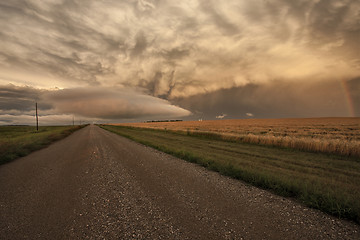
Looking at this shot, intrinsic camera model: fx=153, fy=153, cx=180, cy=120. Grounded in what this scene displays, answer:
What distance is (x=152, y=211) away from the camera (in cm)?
409

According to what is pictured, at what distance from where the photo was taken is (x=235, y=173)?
719 centimetres

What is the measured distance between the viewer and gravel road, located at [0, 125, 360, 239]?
→ 3297mm

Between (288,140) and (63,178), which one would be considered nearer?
(63,178)

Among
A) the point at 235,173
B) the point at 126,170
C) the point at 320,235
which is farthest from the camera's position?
the point at 126,170

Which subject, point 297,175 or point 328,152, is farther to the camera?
point 328,152

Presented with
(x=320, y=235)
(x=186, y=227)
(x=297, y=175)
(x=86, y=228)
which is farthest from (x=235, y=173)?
(x=86, y=228)

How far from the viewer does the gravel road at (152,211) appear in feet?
10.8

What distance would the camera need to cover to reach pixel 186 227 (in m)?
3.47

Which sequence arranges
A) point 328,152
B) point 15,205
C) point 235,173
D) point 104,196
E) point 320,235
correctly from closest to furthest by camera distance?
point 320,235 < point 15,205 < point 104,196 < point 235,173 < point 328,152

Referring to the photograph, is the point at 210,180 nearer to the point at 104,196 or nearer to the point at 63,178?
the point at 104,196

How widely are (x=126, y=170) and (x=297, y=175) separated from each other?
8108 mm

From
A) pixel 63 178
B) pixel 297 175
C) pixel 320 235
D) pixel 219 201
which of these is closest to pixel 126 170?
pixel 63 178

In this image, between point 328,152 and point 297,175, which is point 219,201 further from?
point 328,152

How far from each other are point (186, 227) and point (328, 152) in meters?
A: 14.4
